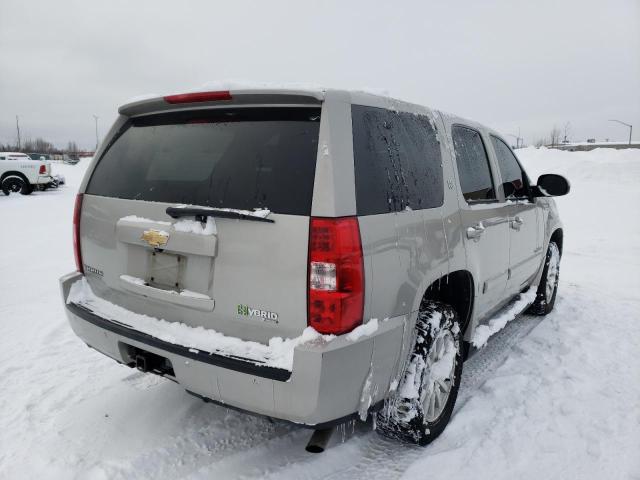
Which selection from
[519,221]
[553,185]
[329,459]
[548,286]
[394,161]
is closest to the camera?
[394,161]

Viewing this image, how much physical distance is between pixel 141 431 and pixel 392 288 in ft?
5.73

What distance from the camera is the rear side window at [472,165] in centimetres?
312

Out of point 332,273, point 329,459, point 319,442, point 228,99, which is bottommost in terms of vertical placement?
point 329,459

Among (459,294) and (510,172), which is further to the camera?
(510,172)

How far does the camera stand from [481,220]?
314cm

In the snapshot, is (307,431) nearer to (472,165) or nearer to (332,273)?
(332,273)

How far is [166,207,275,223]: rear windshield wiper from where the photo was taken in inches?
80.0

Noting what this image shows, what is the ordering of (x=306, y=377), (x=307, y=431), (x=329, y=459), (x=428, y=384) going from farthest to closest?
(x=307, y=431) → (x=428, y=384) → (x=329, y=459) → (x=306, y=377)

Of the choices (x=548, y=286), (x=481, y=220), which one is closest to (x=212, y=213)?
(x=481, y=220)

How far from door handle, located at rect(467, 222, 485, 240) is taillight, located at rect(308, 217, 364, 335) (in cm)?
123

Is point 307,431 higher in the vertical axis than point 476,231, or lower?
lower

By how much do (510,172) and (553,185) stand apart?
1.24 ft

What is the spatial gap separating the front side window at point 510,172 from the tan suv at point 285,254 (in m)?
1.08

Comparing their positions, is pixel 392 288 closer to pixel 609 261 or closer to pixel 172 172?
pixel 172 172
